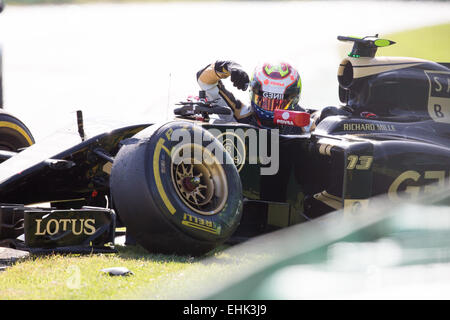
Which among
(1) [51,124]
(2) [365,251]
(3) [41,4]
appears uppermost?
(3) [41,4]

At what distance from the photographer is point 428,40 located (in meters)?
20.4

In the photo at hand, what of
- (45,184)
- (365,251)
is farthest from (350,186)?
(365,251)

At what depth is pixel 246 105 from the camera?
617 cm

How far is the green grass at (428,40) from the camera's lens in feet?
63.9

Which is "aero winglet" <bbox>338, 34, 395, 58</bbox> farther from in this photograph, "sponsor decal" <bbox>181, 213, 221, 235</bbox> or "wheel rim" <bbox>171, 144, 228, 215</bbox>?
"sponsor decal" <bbox>181, 213, 221, 235</bbox>

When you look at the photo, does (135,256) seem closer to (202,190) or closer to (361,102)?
(202,190)

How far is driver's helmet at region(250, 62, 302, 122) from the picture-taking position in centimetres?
587

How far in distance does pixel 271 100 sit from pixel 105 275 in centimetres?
229

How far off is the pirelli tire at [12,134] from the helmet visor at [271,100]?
7.15 ft

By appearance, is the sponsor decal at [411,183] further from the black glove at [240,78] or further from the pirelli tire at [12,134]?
the pirelli tire at [12,134]

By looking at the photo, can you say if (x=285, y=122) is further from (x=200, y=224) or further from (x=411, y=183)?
(x=200, y=224)

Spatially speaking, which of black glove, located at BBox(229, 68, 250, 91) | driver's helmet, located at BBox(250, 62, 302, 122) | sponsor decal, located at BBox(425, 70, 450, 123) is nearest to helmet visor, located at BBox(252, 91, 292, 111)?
driver's helmet, located at BBox(250, 62, 302, 122)

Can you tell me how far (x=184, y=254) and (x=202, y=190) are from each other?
557mm

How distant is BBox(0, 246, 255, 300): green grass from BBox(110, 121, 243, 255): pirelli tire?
158 mm
